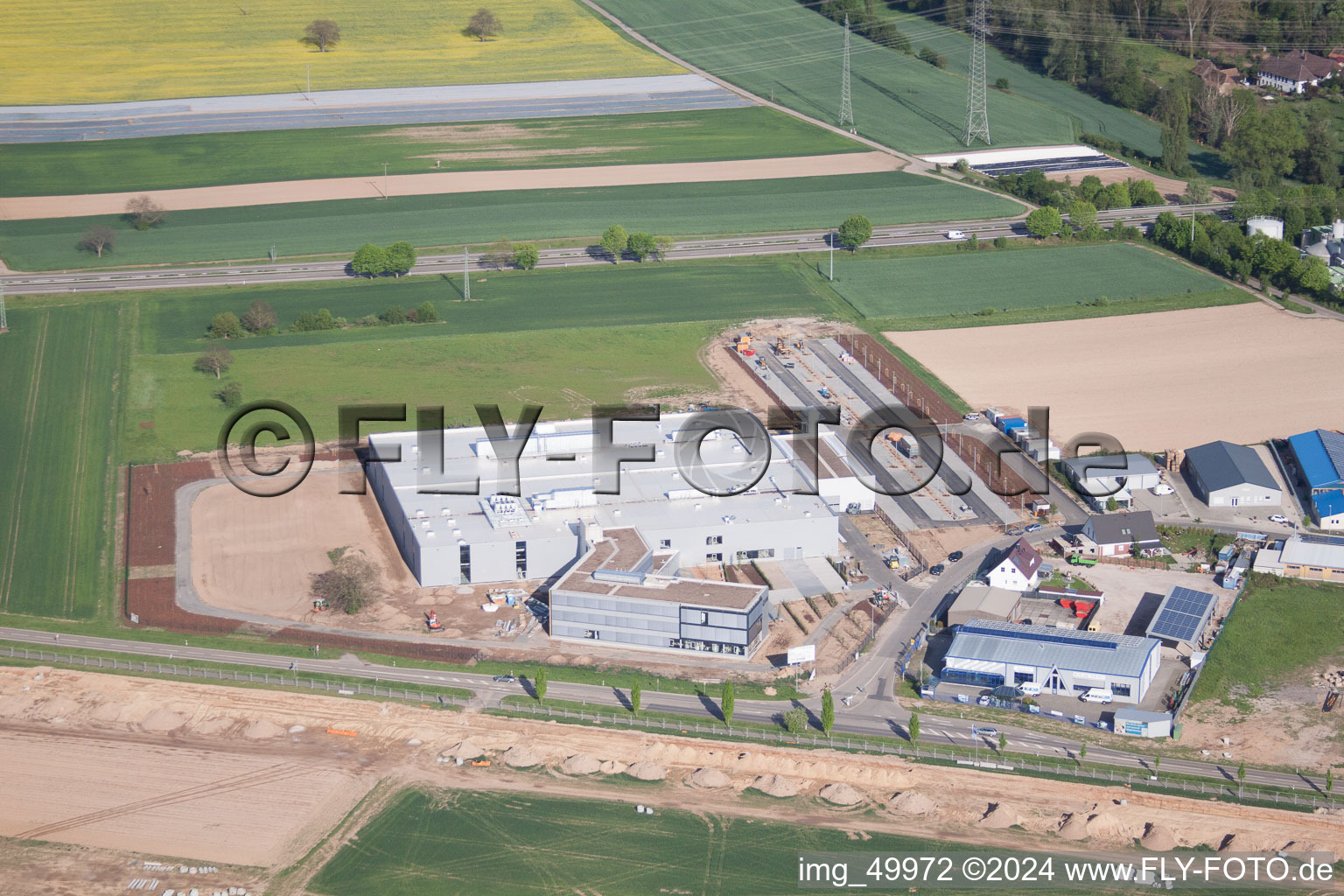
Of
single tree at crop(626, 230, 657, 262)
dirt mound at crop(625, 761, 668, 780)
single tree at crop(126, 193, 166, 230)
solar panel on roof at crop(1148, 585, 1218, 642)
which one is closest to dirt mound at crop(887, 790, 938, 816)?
dirt mound at crop(625, 761, 668, 780)

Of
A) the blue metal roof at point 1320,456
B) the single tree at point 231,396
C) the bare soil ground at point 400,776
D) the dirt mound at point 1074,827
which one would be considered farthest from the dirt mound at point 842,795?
the single tree at point 231,396

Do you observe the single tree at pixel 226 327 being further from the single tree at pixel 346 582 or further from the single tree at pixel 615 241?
the single tree at pixel 346 582

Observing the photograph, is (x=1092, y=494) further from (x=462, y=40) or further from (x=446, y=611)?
(x=462, y=40)

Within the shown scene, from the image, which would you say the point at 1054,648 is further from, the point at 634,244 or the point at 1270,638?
the point at 634,244

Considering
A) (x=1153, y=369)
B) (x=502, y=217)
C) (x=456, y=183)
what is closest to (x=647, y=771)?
(x=1153, y=369)

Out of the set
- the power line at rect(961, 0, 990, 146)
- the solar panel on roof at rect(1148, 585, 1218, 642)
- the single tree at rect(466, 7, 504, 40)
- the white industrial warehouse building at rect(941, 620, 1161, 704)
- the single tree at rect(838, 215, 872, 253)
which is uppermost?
the single tree at rect(466, 7, 504, 40)

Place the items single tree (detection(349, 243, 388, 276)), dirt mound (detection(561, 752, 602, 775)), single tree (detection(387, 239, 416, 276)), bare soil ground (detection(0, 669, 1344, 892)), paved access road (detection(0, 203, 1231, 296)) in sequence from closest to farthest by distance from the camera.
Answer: bare soil ground (detection(0, 669, 1344, 892))
dirt mound (detection(561, 752, 602, 775))
paved access road (detection(0, 203, 1231, 296))
single tree (detection(349, 243, 388, 276))
single tree (detection(387, 239, 416, 276))

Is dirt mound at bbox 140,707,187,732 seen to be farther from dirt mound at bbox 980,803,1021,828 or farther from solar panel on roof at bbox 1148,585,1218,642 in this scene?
solar panel on roof at bbox 1148,585,1218,642
